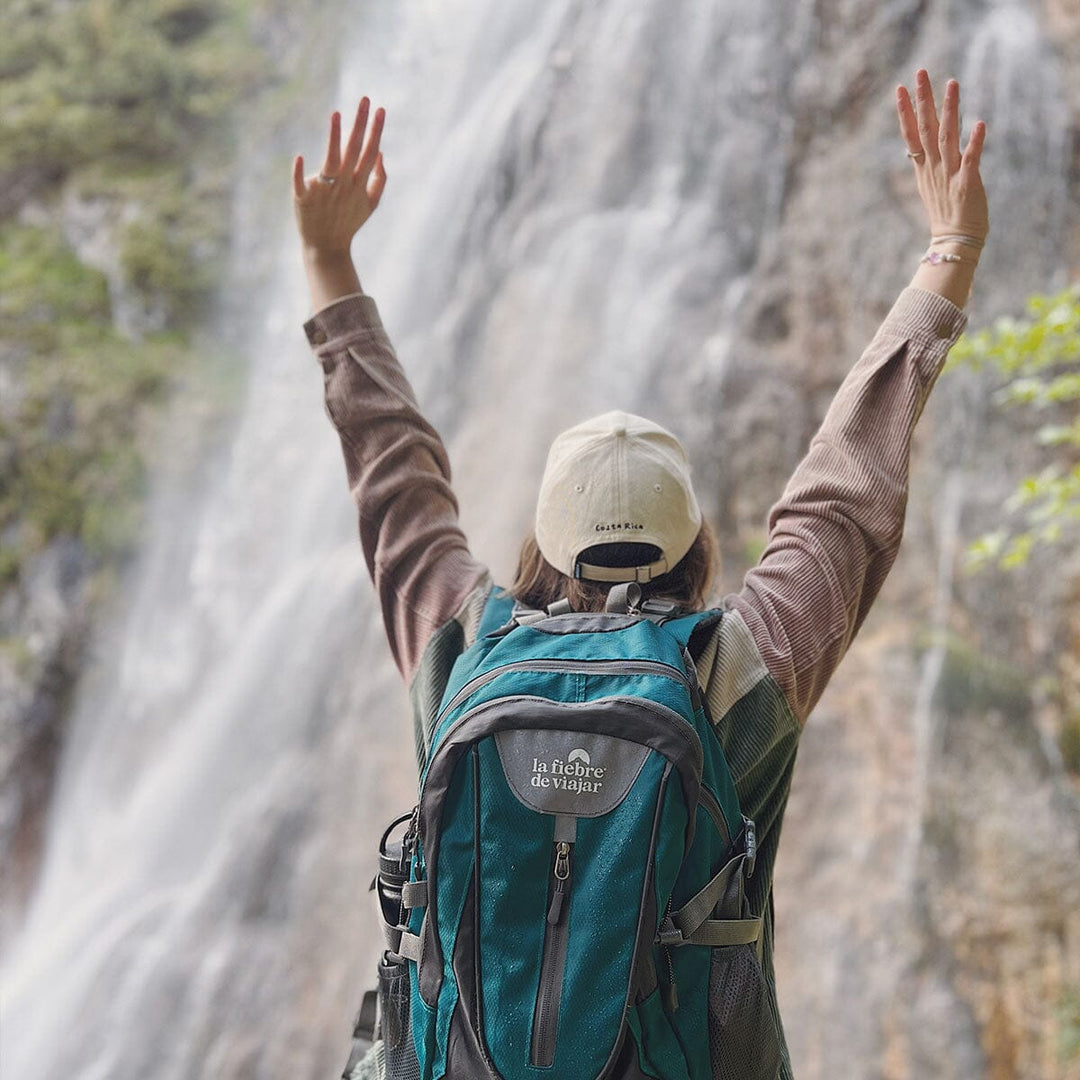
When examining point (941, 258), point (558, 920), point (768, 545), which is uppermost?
point (941, 258)

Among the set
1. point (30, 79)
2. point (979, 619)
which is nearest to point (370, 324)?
point (979, 619)

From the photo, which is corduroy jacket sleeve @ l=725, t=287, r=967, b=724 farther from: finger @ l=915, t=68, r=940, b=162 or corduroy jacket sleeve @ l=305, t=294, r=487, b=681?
corduroy jacket sleeve @ l=305, t=294, r=487, b=681

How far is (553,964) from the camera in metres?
1.34

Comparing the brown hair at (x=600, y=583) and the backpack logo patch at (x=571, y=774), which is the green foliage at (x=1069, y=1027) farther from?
the backpack logo patch at (x=571, y=774)

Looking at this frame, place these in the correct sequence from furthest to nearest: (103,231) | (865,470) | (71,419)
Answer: (103,231), (71,419), (865,470)

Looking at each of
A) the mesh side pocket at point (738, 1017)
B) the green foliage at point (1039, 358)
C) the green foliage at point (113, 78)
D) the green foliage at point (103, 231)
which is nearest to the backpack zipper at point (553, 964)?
the mesh side pocket at point (738, 1017)

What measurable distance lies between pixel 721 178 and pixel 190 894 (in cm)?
484

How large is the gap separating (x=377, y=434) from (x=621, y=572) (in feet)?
1.63

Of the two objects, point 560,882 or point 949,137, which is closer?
point 560,882

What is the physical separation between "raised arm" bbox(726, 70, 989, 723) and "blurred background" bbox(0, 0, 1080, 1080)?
4.79ft

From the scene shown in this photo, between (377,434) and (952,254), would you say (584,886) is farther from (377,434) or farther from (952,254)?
(952,254)

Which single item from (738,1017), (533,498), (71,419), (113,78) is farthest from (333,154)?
(113,78)

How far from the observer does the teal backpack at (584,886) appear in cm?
132

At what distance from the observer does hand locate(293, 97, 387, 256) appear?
6.48ft
